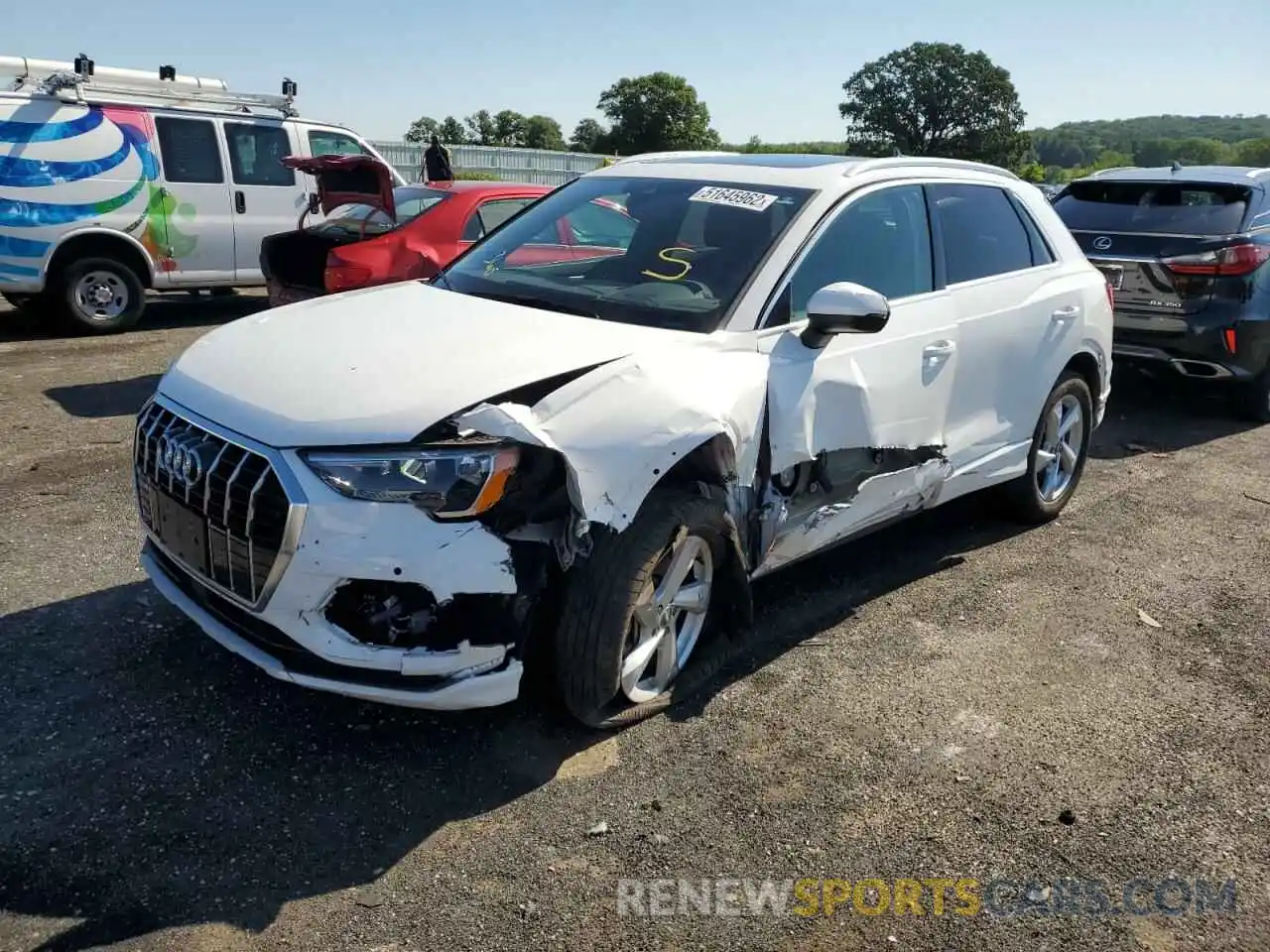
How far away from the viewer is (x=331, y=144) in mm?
10875

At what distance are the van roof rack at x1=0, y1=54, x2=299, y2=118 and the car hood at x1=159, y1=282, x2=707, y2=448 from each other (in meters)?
6.59

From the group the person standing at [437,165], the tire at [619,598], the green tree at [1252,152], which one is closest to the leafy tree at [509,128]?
the green tree at [1252,152]

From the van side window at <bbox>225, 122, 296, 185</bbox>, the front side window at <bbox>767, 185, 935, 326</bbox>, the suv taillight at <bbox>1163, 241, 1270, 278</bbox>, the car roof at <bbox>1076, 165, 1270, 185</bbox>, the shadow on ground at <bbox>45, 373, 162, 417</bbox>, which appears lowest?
the shadow on ground at <bbox>45, 373, 162, 417</bbox>

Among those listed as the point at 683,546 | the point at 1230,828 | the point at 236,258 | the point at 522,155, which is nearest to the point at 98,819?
the point at 683,546

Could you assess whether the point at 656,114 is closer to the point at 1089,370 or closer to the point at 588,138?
the point at 588,138

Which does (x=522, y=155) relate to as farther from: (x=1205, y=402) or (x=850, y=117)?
(x=850, y=117)

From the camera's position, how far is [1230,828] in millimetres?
3104

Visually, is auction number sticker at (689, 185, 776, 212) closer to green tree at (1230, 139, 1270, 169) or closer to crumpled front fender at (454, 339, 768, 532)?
crumpled front fender at (454, 339, 768, 532)

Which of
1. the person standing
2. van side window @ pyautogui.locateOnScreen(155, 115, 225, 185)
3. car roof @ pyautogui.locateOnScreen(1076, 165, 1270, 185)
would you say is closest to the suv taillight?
car roof @ pyautogui.locateOnScreen(1076, 165, 1270, 185)

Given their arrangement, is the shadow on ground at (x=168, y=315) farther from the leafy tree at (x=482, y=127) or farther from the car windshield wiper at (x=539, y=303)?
the leafy tree at (x=482, y=127)

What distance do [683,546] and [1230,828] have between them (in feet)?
5.93

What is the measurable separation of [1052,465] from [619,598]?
3.37 meters

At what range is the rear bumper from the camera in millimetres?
7301

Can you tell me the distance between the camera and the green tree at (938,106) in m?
102
